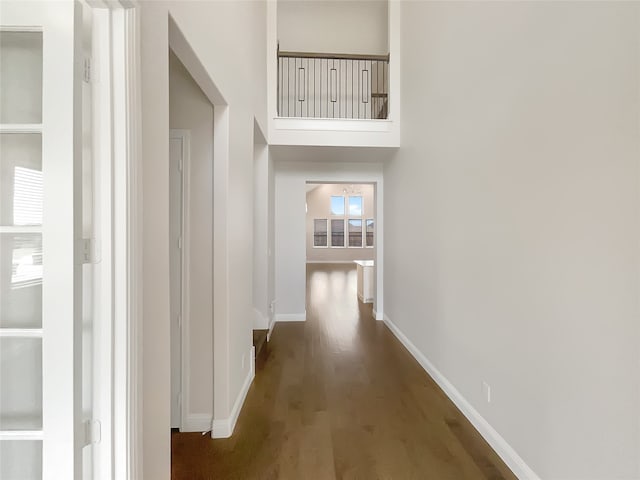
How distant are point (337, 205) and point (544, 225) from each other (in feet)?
37.1

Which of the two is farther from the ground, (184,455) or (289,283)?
(289,283)

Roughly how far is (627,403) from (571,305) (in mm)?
405

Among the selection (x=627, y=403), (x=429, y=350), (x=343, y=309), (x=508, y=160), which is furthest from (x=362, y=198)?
(x=627, y=403)

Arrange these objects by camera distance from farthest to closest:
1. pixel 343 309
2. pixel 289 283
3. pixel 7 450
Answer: pixel 343 309
pixel 289 283
pixel 7 450

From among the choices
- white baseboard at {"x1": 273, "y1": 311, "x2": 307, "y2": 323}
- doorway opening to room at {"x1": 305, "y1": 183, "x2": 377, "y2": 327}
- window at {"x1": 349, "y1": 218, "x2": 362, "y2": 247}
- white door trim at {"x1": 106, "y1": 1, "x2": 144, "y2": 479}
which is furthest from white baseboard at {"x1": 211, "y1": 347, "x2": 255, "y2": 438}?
window at {"x1": 349, "y1": 218, "x2": 362, "y2": 247}

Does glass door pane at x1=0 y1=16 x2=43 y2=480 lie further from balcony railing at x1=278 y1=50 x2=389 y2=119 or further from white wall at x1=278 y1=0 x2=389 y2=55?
white wall at x1=278 y1=0 x2=389 y2=55

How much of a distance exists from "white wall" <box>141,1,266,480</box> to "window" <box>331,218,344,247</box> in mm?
9335

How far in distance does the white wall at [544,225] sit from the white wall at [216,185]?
5.69ft

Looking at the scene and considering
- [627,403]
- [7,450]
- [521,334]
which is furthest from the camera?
[521,334]

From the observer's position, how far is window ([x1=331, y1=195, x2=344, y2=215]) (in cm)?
1277

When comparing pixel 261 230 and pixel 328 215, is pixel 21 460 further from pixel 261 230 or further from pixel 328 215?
pixel 328 215

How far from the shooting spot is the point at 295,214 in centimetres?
485

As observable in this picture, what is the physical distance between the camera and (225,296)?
2.11 m

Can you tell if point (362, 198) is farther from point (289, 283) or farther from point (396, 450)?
point (396, 450)
